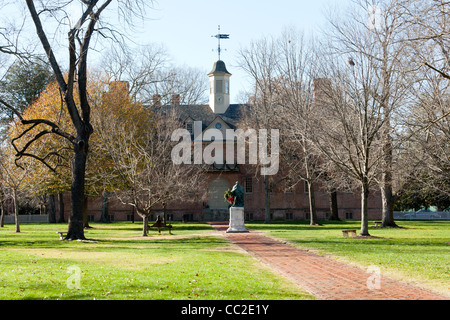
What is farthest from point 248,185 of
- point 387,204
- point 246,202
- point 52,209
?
point 387,204

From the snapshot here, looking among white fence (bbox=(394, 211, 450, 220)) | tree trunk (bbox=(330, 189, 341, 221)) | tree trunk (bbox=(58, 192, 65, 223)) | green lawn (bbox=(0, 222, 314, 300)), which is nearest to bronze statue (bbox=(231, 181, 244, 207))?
green lawn (bbox=(0, 222, 314, 300))

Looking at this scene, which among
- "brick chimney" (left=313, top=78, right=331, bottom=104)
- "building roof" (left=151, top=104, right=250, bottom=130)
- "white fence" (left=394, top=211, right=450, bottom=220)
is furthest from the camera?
"white fence" (left=394, top=211, right=450, bottom=220)

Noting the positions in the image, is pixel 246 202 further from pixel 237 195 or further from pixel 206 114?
pixel 237 195

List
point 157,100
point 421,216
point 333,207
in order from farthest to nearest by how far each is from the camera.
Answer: point 421,216 → point 333,207 → point 157,100

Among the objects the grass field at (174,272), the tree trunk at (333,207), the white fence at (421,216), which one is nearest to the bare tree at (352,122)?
the grass field at (174,272)

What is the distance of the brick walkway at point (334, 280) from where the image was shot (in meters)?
8.93

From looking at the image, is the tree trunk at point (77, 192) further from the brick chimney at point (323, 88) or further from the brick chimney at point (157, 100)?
the brick chimney at point (157, 100)

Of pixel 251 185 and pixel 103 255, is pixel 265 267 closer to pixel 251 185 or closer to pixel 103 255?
pixel 103 255

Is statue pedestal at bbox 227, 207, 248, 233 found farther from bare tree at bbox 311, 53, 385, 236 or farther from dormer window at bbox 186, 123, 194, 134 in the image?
dormer window at bbox 186, 123, 194, 134

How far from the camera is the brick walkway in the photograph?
29.3 feet

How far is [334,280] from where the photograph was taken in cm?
1084

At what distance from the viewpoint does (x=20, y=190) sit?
32.8m

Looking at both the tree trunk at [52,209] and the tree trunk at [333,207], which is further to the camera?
the tree trunk at [52,209]
